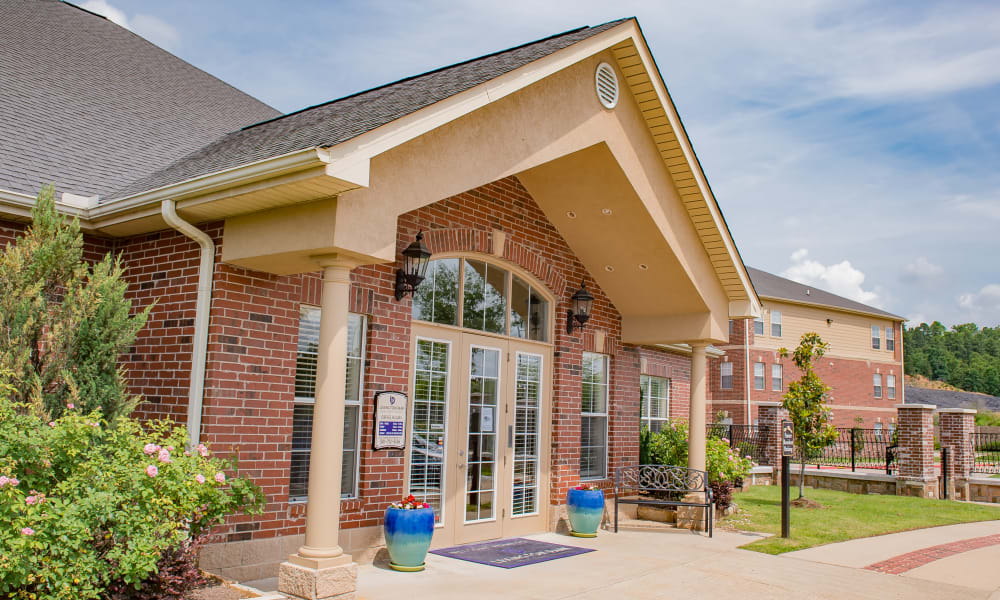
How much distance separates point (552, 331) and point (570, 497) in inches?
87.0

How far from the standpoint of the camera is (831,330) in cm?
3616

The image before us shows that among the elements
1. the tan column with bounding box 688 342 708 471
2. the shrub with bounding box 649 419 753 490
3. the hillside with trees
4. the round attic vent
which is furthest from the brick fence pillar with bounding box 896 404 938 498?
the hillside with trees

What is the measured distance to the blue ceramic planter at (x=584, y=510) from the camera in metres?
9.79

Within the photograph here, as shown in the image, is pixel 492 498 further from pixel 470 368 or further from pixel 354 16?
pixel 354 16

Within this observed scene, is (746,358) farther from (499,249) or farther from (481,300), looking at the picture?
(481,300)

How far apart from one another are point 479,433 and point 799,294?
30.3 m

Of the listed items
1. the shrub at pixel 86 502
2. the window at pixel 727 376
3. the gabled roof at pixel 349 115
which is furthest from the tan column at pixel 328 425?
the window at pixel 727 376

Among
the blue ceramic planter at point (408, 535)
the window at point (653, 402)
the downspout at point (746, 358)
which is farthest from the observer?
the downspout at point (746, 358)

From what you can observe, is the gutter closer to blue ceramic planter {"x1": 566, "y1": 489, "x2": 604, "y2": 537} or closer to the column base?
blue ceramic planter {"x1": 566, "y1": 489, "x2": 604, "y2": 537}

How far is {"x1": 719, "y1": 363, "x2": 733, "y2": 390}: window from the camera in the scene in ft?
109

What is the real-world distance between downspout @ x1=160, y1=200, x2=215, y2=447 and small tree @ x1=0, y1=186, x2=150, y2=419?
528 mm

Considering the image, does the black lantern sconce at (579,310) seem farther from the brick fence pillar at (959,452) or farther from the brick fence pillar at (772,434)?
the brick fence pillar at (959,452)

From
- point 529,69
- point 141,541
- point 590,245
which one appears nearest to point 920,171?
point 590,245

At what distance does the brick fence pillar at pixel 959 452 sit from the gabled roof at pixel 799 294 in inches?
569
